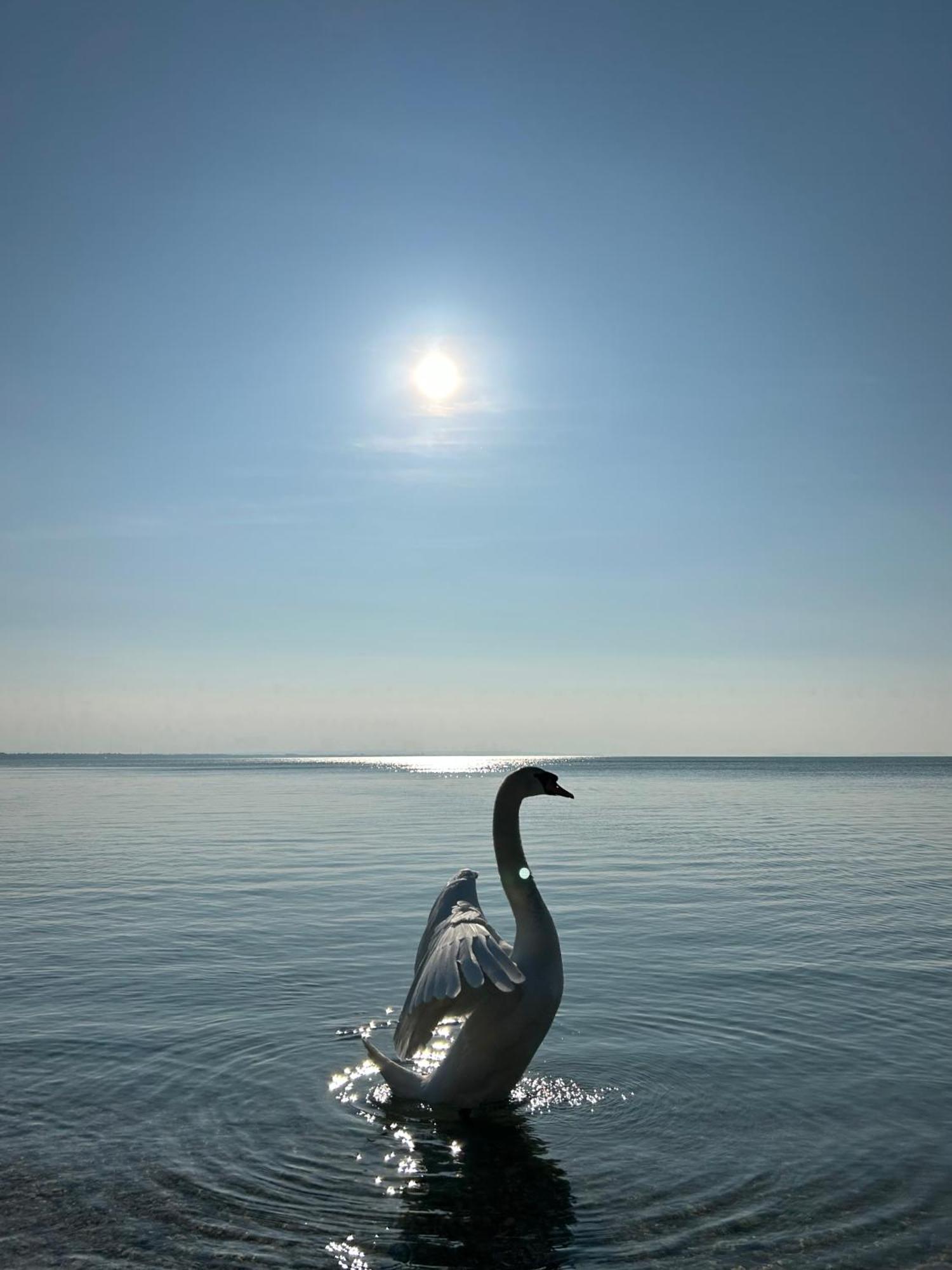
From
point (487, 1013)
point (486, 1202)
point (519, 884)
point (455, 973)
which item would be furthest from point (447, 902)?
point (455, 973)

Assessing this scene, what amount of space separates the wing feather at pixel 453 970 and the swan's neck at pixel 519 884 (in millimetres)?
302

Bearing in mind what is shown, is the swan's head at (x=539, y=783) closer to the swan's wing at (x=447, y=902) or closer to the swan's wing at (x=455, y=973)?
A: the swan's wing at (x=447, y=902)

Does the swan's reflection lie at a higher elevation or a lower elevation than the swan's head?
lower

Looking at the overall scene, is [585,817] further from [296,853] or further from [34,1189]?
[34,1189]

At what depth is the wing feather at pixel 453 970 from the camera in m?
6.23

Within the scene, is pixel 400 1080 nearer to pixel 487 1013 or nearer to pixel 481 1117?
pixel 481 1117

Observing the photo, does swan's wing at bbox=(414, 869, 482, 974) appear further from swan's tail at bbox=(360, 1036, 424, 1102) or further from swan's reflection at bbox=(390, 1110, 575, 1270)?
swan's reflection at bbox=(390, 1110, 575, 1270)

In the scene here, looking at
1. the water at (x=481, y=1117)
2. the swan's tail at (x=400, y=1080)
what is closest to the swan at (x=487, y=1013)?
the swan's tail at (x=400, y=1080)

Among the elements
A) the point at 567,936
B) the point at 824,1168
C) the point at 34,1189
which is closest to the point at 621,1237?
the point at 824,1168

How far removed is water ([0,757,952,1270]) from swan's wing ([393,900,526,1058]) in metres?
0.98

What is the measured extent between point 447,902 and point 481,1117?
177 centimetres

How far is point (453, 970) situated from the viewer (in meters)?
6.35

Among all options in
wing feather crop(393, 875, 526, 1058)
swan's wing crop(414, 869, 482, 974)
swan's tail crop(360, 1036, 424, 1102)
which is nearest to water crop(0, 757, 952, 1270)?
swan's tail crop(360, 1036, 424, 1102)

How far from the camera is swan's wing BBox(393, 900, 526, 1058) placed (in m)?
6.20
